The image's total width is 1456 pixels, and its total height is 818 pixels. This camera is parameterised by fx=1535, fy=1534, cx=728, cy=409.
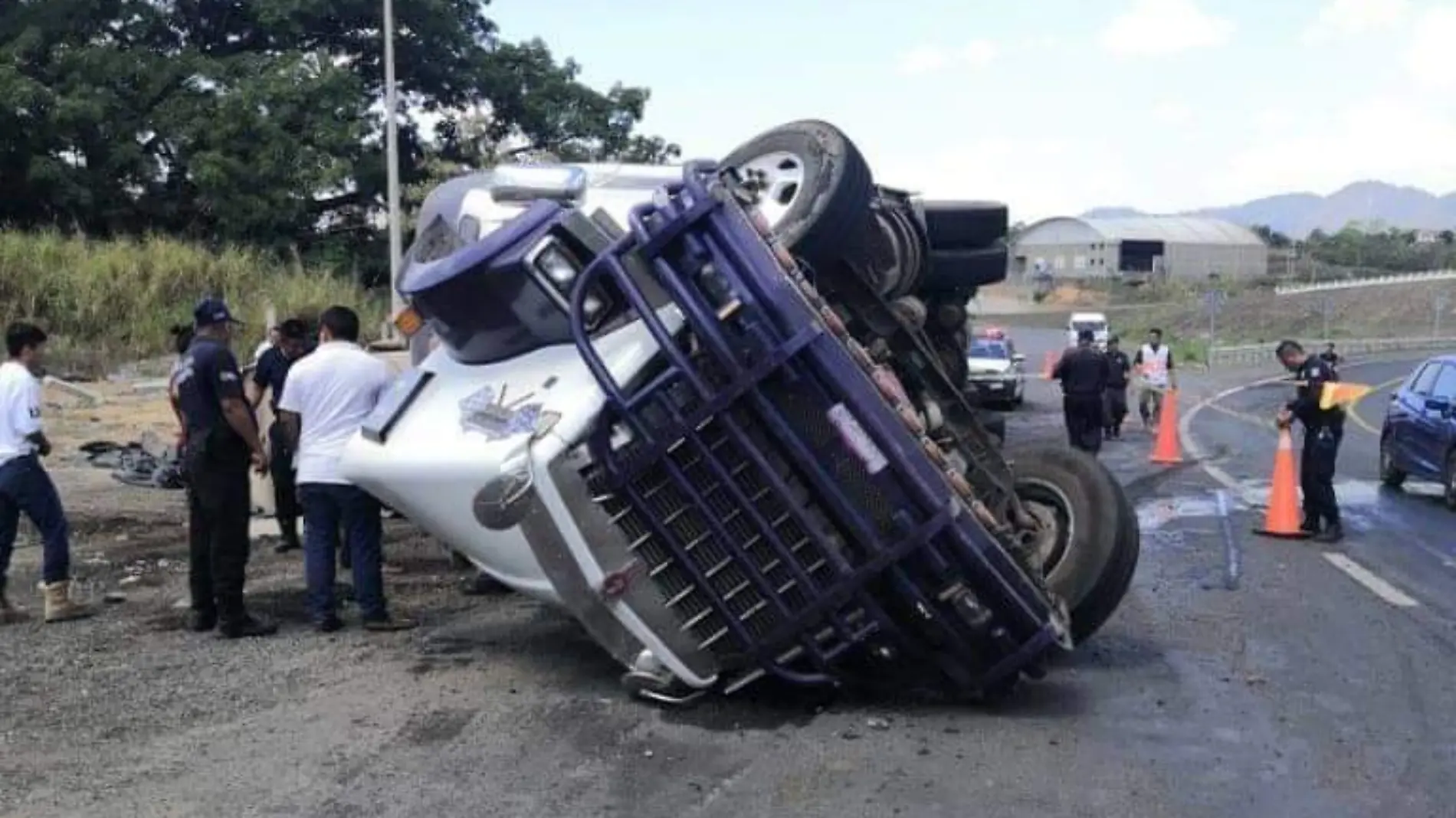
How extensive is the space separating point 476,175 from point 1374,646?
16.2ft

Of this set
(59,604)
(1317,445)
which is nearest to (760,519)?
(59,604)

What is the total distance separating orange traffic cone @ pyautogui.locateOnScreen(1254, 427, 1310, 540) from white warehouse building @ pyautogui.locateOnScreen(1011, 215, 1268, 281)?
310ft

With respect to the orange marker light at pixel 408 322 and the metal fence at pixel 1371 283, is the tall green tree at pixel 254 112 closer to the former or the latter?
the orange marker light at pixel 408 322

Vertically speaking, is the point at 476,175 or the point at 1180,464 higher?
the point at 476,175

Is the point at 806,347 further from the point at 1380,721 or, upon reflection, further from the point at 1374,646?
the point at 1374,646

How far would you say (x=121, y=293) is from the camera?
25297 millimetres

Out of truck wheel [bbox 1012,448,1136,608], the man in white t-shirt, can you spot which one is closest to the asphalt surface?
truck wheel [bbox 1012,448,1136,608]

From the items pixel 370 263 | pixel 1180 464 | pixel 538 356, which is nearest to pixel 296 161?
pixel 370 263

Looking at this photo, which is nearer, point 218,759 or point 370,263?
point 218,759

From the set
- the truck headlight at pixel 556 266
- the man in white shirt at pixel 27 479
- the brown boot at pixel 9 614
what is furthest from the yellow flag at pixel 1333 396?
the brown boot at pixel 9 614

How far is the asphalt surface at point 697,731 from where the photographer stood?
5074 millimetres

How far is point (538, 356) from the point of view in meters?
6.12

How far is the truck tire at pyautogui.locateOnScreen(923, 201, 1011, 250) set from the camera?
8672mm

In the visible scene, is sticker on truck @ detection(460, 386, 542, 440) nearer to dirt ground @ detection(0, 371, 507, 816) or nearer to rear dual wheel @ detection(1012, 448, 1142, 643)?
dirt ground @ detection(0, 371, 507, 816)
